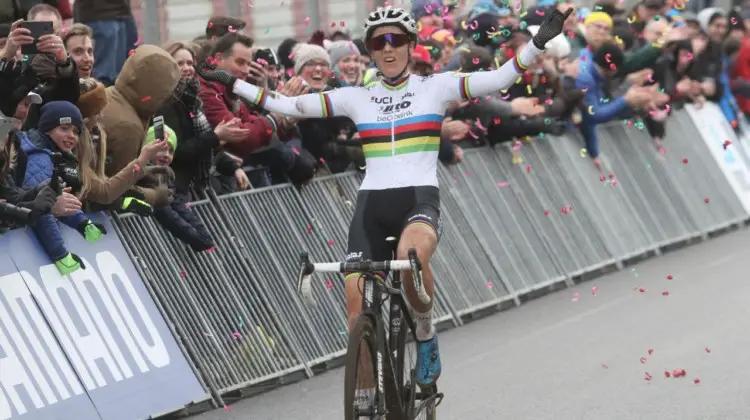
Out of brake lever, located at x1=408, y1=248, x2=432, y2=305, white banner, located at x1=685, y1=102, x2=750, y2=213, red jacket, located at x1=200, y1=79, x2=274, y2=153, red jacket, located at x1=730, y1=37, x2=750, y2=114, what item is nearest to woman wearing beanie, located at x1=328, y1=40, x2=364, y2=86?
red jacket, located at x1=200, y1=79, x2=274, y2=153

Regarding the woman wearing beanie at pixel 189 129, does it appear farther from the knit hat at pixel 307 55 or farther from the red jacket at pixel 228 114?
the knit hat at pixel 307 55

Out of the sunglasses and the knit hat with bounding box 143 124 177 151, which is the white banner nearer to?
the knit hat with bounding box 143 124 177 151

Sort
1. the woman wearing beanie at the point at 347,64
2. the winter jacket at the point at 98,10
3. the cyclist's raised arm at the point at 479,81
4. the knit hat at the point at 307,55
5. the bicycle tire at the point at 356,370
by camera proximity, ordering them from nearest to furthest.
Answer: the bicycle tire at the point at 356,370, the cyclist's raised arm at the point at 479,81, the winter jacket at the point at 98,10, the knit hat at the point at 307,55, the woman wearing beanie at the point at 347,64

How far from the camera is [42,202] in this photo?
1034 centimetres

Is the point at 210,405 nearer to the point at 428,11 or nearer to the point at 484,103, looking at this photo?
the point at 484,103

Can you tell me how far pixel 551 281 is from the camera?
1652 cm

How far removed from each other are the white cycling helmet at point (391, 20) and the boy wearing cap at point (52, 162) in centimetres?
224

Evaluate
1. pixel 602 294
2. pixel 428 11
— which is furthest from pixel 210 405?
pixel 428 11

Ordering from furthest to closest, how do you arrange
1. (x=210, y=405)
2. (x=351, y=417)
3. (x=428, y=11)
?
(x=428, y=11), (x=210, y=405), (x=351, y=417)

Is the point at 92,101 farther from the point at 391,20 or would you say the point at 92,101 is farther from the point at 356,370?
the point at 356,370

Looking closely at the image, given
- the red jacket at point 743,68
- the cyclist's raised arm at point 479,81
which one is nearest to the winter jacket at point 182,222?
the cyclist's raised arm at point 479,81

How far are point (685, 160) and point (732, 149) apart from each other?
1.83m

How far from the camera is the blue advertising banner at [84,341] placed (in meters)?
10.3

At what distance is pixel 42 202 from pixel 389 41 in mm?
2386
